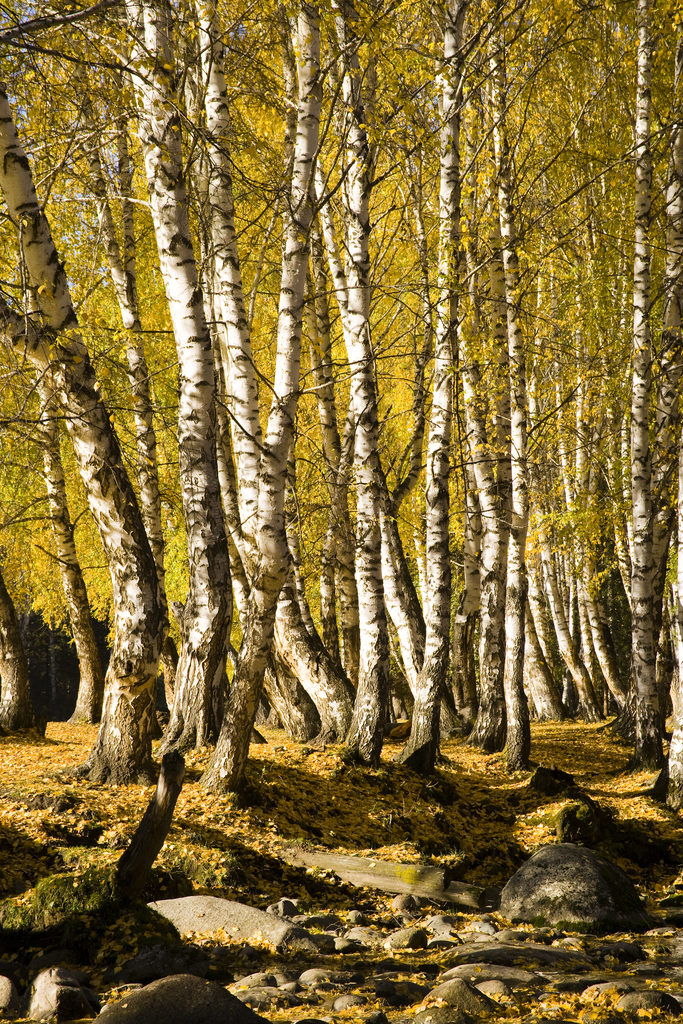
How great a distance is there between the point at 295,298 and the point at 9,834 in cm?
441

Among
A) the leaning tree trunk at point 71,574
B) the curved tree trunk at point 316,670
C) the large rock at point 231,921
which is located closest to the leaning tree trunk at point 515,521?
the curved tree trunk at point 316,670

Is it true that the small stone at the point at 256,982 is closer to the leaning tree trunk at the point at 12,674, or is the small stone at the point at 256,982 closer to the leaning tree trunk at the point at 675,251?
the leaning tree trunk at the point at 675,251

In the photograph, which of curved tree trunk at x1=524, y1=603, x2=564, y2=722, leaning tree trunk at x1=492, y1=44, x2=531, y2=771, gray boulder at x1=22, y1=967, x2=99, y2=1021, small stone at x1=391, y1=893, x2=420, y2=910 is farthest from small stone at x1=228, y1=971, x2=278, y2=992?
curved tree trunk at x1=524, y1=603, x2=564, y2=722

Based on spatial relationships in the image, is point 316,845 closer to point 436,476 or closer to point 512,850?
point 512,850

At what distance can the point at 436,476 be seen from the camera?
8.09 metres

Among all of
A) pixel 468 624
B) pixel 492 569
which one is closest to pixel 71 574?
pixel 492 569

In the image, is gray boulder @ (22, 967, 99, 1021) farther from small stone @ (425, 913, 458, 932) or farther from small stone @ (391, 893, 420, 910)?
small stone @ (391, 893, 420, 910)

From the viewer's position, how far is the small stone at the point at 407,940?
14.6ft

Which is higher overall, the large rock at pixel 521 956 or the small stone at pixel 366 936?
the large rock at pixel 521 956

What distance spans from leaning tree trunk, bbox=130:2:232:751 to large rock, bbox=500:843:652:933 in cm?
317

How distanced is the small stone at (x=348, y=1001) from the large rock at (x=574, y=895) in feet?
6.76

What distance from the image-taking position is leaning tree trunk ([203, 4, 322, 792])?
223 inches

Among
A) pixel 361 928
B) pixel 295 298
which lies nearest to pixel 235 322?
pixel 295 298

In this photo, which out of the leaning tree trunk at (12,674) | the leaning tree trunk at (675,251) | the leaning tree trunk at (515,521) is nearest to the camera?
the leaning tree trunk at (675,251)
